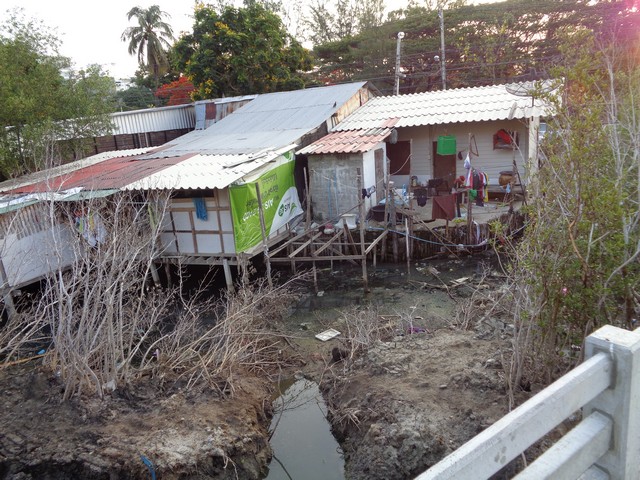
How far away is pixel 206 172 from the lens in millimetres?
12320

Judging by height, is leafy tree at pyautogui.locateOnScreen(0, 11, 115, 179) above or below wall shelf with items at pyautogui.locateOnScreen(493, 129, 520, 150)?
above

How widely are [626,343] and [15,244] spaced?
12700 mm

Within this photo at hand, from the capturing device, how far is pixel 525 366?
5.33 meters

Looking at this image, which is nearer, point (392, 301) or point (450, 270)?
point (392, 301)

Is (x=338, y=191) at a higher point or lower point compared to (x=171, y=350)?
higher

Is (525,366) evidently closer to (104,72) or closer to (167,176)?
(167,176)

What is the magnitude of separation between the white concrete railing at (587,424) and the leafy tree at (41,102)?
13.8 m

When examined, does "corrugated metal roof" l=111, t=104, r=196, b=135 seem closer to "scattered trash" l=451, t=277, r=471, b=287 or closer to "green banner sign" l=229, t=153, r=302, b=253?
"green banner sign" l=229, t=153, r=302, b=253

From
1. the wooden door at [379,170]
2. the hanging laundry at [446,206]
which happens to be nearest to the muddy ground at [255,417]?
the hanging laundry at [446,206]

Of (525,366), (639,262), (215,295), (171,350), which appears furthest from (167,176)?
(639,262)

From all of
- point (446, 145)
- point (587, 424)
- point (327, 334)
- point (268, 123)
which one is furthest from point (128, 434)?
point (268, 123)

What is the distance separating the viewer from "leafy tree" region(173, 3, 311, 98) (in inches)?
848

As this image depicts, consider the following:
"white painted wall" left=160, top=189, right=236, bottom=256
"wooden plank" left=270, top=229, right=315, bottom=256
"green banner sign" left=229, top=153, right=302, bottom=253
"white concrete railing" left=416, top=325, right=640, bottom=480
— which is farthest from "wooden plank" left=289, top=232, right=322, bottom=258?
"white concrete railing" left=416, top=325, right=640, bottom=480

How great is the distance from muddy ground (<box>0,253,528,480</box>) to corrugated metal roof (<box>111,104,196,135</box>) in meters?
12.6
